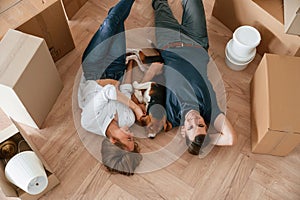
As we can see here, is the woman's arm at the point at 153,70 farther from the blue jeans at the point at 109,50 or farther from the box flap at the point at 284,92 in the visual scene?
the box flap at the point at 284,92

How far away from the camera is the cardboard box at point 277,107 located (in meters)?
1.13

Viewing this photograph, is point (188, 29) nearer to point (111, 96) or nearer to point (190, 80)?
point (190, 80)

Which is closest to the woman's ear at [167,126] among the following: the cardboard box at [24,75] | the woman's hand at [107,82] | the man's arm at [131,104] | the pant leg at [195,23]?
the man's arm at [131,104]

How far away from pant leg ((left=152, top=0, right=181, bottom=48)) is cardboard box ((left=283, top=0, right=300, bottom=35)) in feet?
1.33

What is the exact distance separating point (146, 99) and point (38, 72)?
0.40 metres

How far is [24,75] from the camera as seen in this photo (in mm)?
1122

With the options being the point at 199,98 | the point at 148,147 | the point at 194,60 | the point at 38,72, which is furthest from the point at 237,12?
the point at 38,72

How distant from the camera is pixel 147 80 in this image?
4.47ft

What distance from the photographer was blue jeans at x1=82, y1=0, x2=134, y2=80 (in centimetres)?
131

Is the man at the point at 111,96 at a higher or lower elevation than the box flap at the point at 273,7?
lower

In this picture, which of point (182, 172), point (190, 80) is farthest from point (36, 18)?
point (182, 172)

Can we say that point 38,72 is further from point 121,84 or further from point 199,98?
point 199,98

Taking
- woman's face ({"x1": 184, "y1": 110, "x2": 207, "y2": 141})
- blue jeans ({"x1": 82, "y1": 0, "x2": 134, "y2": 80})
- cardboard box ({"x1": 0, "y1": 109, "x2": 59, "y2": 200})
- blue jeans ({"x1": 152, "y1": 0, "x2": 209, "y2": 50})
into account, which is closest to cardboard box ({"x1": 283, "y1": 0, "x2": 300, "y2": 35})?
blue jeans ({"x1": 152, "y1": 0, "x2": 209, "y2": 50})

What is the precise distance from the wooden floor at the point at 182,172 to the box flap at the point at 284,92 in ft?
0.70
